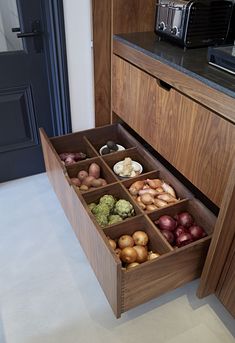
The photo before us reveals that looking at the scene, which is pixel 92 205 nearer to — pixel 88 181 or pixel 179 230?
pixel 88 181

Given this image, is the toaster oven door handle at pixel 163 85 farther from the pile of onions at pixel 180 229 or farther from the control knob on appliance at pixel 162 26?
the pile of onions at pixel 180 229

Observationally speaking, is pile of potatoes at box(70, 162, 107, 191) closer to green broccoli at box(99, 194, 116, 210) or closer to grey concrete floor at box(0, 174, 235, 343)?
green broccoli at box(99, 194, 116, 210)

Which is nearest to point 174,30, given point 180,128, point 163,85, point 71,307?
point 163,85

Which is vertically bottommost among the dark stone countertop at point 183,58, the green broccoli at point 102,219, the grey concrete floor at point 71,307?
the grey concrete floor at point 71,307

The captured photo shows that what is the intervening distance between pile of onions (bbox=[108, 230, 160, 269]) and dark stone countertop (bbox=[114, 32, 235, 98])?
0.59 metres

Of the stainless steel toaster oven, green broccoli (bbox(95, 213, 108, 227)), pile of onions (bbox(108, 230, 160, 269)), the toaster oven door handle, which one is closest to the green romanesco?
green broccoli (bbox(95, 213, 108, 227))

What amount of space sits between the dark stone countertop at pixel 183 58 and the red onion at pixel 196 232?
542mm

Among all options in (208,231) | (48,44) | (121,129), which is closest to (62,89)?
(48,44)

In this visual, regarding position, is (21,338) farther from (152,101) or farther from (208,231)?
(152,101)

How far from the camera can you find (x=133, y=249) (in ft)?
3.59

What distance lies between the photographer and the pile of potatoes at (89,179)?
A: 1.37 m

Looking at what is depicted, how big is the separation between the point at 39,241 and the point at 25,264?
0.14 m

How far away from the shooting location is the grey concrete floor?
111 centimetres

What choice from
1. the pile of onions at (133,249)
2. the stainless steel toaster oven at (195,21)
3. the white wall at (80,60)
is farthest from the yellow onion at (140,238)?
the white wall at (80,60)
